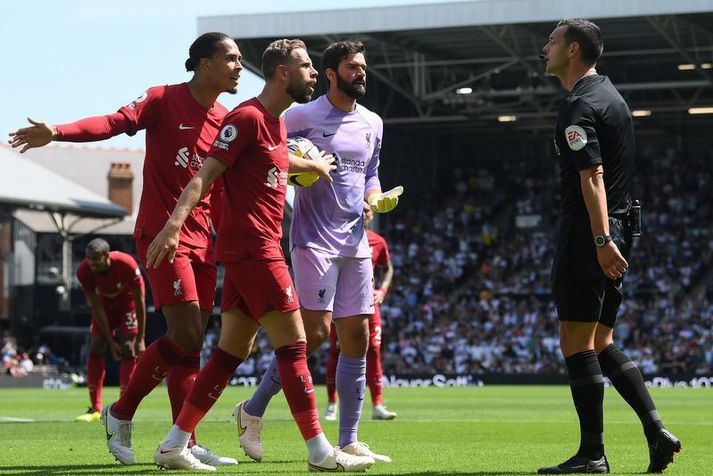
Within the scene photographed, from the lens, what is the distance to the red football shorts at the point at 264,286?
7203 millimetres

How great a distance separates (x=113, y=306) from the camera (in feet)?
48.0

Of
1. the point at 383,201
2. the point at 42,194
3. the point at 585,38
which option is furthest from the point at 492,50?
the point at 585,38

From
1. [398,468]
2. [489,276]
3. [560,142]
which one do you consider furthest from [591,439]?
[489,276]

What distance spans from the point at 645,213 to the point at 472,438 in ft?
111

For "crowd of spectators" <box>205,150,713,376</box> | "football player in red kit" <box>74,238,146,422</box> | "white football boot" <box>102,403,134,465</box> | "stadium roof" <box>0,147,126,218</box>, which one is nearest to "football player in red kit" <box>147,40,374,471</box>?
"white football boot" <box>102,403,134,465</box>

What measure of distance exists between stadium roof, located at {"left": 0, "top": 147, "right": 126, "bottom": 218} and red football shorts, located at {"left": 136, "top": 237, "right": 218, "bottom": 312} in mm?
37349

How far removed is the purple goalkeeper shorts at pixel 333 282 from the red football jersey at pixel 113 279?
6157 mm

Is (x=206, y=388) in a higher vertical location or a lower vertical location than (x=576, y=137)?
lower

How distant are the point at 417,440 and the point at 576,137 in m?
4.38

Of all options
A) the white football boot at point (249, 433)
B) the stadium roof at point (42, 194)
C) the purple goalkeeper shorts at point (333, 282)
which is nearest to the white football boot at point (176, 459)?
the white football boot at point (249, 433)

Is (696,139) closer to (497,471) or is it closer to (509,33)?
(509,33)

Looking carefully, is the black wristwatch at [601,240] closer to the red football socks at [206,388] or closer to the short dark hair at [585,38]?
the short dark hair at [585,38]

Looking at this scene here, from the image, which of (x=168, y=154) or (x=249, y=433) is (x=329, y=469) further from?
(x=168, y=154)

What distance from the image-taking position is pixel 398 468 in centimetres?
764
